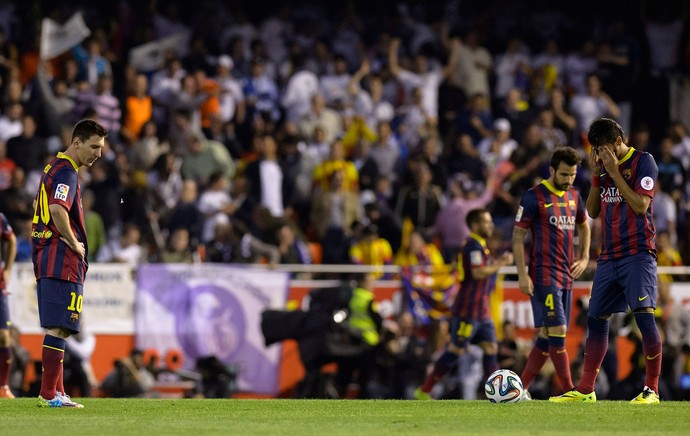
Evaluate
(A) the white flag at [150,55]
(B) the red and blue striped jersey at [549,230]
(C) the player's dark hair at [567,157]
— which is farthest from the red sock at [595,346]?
(A) the white flag at [150,55]

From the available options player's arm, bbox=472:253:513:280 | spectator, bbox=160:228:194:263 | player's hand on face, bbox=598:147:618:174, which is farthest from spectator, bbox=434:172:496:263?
player's hand on face, bbox=598:147:618:174

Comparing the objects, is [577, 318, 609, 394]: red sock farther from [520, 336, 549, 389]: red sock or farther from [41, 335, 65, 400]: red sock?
[41, 335, 65, 400]: red sock

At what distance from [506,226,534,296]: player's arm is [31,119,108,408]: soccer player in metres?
4.26

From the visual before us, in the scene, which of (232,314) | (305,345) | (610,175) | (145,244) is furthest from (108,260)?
(610,175)

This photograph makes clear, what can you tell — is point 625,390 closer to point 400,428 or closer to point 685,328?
point 685,328

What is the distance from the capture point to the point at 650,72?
91.3ft

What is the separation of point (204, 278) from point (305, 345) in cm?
191

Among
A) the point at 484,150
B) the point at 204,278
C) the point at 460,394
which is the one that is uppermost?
the point at 484,150

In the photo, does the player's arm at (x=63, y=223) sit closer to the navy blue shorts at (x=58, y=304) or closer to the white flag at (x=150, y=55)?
the navy blue shorts at (x=58, y=304)

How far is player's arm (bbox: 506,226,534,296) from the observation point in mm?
13859

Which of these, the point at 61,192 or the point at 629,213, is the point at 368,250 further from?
the point at 61,192

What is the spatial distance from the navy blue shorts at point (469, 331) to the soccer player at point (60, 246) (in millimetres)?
5547

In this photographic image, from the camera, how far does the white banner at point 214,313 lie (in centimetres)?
Result: 2081

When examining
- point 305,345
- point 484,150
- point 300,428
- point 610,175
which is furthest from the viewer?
point 484,150
